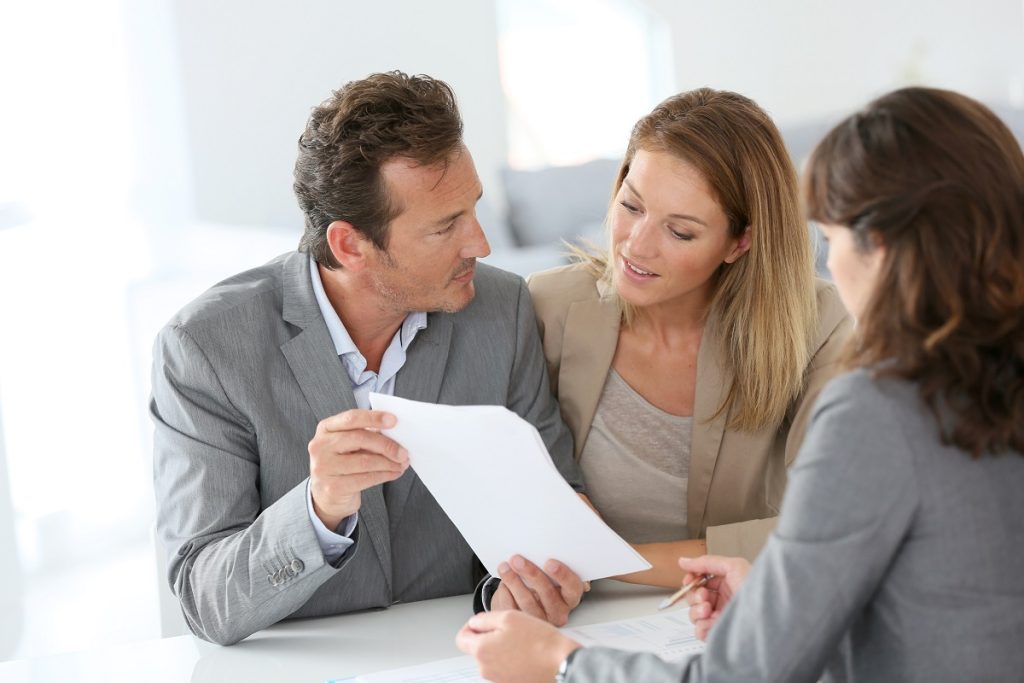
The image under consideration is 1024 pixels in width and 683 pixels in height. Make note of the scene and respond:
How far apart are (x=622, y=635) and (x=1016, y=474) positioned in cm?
59

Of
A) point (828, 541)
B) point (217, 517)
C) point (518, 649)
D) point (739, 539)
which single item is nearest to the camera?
point (828, 541)

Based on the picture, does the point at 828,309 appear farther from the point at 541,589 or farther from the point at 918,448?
the point at 918,448

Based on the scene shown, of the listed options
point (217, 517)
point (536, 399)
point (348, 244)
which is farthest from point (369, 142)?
point (217, 517)

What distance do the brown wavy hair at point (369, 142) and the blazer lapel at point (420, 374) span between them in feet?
0.51

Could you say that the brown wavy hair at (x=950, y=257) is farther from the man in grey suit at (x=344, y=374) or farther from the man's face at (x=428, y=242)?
the man's face at (x=428, y=242)

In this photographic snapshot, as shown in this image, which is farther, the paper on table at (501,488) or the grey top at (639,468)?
the grey top at (639,468)

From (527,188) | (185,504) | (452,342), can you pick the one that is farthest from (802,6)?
(185,504)

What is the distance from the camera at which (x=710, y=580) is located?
1.28 metres

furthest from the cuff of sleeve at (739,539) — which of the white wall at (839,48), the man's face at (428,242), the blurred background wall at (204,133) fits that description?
the white wall at (839,48)

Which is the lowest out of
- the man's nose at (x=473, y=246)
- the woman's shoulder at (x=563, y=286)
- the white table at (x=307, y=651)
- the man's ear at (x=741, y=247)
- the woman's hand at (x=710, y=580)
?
the white table at (x=307, y=651)

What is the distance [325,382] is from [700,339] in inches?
25.9

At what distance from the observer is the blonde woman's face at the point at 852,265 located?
0.93 m

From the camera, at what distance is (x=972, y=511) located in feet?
2.88

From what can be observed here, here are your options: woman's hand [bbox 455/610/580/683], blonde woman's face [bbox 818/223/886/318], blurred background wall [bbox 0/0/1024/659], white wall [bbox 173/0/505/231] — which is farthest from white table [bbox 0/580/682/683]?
white wall [bbox 173/0/505/231]
